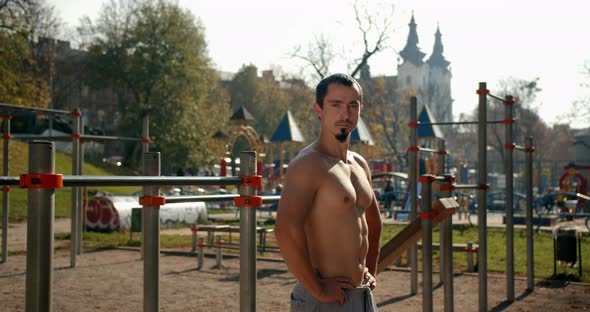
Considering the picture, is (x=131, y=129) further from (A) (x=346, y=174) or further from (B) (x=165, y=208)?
(A) (x=346, y=174)

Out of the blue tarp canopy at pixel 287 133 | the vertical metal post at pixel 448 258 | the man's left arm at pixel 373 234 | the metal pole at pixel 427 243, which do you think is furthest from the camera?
the blue tarp canopy at pixel 287 133

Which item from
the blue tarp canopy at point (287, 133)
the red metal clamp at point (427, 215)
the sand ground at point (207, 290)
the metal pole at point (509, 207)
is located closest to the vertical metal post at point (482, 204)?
the sand ground at point (207, 290)

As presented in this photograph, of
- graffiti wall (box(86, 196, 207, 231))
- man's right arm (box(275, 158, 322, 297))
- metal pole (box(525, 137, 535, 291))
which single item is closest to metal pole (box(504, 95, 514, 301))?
metal pole (box(525, 137, 535, 291))

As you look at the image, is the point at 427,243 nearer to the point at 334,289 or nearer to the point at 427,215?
the point at 427,215

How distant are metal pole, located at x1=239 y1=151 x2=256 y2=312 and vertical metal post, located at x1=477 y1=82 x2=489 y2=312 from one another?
4.19 metres

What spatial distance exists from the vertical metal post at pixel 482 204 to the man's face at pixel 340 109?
193 inches

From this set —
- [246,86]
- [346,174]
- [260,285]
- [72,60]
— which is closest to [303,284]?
[346,174]

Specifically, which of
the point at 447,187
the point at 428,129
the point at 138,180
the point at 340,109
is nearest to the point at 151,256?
the point at 138,180

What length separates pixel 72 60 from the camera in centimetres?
5294

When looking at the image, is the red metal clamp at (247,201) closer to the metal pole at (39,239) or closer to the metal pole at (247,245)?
the metal pole at (247,245)

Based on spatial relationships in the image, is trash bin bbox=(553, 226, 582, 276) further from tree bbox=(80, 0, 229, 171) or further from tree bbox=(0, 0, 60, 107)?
tree bbox=(80, 0, 229, 171)

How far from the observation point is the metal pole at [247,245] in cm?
370

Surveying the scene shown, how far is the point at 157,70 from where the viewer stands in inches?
1711

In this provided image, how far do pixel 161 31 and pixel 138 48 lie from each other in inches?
78.0
